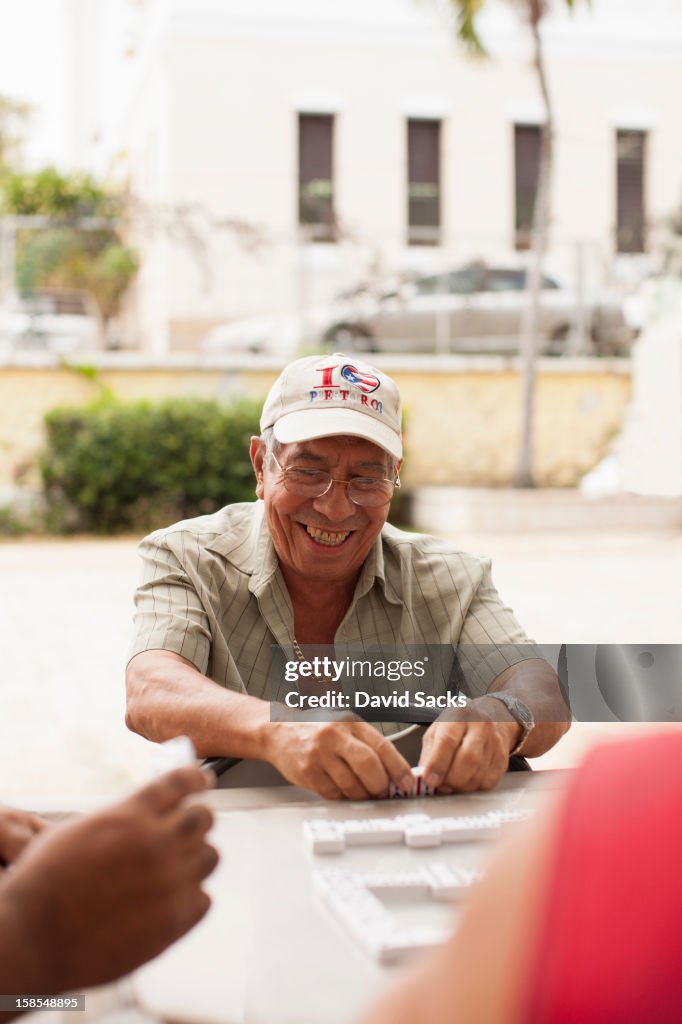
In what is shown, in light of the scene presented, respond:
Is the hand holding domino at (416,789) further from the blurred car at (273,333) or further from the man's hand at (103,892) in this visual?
the blurred car at (273,333)

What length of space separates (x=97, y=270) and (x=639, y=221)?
67.4 inches

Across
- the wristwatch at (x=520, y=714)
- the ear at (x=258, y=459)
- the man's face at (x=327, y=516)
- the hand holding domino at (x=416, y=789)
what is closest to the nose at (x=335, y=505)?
the man's face at (x=327, y=516)

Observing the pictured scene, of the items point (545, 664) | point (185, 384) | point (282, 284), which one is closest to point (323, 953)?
point (545, 664)

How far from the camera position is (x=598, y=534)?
2.42 m

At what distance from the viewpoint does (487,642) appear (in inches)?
58.4

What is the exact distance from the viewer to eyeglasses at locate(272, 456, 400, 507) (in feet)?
4.86

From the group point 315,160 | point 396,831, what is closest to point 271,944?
point 396,831

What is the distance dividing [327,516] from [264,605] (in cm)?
15

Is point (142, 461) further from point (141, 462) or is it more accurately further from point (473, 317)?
point (473, 317)

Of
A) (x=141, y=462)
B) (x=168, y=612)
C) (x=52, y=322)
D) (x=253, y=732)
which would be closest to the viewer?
(x=253, y=732)

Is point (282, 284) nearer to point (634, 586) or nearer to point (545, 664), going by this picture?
point (634, 586)

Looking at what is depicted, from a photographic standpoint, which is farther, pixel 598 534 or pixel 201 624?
pixel 598 534

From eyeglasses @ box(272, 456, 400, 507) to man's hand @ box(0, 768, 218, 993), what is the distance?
2.55 feet

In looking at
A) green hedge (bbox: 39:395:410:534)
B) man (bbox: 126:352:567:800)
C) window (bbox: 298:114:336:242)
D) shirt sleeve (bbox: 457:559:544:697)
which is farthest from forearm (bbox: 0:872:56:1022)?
green hedge (bbox: 39:395:410:534)
